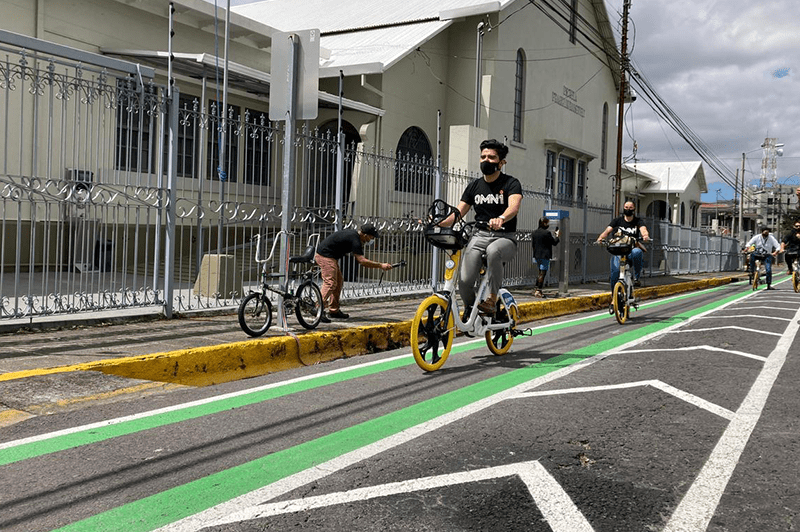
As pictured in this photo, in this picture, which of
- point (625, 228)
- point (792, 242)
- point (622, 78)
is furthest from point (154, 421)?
point (622, 78)

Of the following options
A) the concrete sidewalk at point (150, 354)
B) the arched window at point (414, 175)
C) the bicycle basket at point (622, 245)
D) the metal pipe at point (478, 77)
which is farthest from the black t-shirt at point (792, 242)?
the concrete sidewalk at point (150, 354)

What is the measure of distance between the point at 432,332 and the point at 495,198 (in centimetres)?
142

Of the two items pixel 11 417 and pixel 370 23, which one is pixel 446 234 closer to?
pixel 11 417

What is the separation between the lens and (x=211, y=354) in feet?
19.9

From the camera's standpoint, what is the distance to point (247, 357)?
637 centimetres

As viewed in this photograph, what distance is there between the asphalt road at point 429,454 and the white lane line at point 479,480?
10 mm

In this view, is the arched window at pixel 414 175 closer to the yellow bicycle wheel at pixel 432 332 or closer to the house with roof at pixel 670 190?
the yellow bicycle wheel at pixel 432 332

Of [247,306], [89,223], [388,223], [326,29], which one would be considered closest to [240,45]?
[326,29]

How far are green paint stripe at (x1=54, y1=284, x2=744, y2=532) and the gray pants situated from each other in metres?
1.11

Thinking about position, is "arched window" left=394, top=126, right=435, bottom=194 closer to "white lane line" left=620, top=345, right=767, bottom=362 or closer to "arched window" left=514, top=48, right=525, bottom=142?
"white lane line" left=620, top=345, right=767, bottom=362

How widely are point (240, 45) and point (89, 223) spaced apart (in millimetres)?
10996

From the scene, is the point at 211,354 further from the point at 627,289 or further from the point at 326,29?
the point at 326,29

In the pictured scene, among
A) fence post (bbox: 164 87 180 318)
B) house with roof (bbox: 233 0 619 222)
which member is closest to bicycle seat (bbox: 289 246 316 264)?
fence post (bbox: 164 87 180 318)

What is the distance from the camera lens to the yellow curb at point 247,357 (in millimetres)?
5625
